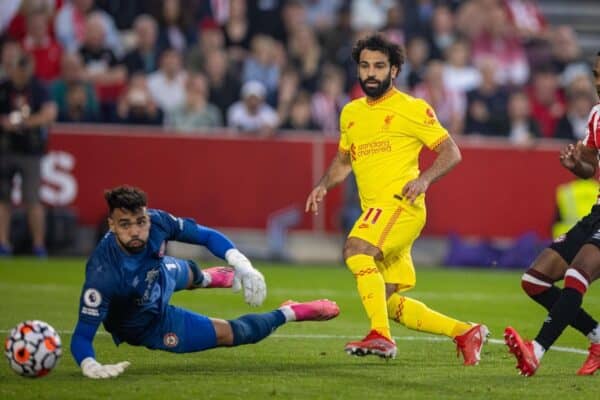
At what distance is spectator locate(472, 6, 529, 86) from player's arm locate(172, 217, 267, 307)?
13.0m

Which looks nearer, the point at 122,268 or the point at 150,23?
the point at 122,268

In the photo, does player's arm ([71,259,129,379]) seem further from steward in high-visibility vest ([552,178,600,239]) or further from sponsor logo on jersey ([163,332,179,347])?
steward in high-visibility vest ([552,178,600,239])

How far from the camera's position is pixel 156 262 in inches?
329

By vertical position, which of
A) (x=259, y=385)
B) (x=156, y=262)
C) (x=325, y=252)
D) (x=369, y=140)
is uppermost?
(x=369, y=140)

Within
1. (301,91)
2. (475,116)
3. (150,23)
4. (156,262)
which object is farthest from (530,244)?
(156,262)

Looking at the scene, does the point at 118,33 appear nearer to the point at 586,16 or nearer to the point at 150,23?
the point at 150,23

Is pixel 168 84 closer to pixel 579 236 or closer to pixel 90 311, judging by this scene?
pixel 579 236

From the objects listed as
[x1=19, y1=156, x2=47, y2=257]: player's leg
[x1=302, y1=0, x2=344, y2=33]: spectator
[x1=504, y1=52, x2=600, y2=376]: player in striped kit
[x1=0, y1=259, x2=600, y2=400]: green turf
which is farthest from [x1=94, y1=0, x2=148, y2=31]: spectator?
[x1=504, y1=52, x2=600, y2=376]: player in striped kit

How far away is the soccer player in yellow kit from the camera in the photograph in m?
8.96

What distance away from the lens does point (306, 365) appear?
29.2 ft

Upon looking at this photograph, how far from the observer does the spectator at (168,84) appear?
18875mm

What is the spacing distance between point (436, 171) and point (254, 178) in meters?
9.78

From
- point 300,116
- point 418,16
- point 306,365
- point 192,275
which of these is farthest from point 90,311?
point 418,16

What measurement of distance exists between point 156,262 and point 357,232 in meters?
1.44
